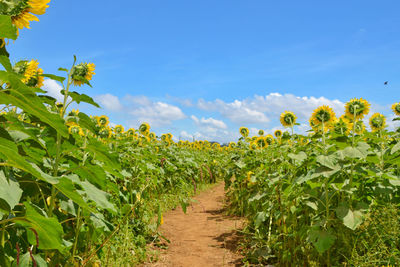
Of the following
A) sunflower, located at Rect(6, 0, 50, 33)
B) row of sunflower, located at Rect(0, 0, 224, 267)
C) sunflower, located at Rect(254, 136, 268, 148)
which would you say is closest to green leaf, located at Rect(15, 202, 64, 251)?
row of sunflower, located at Rect(0, 0, 224, 267)

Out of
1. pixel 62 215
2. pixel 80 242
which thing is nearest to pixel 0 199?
pixel 62 215

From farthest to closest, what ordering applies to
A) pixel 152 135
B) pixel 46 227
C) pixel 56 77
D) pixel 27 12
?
1. pixel 152 135
2. pixel 56 77
3. pixel 27 12
4. pixel 46 227

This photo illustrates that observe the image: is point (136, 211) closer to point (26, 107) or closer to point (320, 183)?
point (320, 183)

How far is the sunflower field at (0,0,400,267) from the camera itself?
3.67 feet

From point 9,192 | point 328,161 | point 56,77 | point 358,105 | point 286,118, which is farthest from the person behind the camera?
point 286,118

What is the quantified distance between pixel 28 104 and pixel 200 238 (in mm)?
4271

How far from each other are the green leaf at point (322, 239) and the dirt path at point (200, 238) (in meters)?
1.24

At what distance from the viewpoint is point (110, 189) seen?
267cm

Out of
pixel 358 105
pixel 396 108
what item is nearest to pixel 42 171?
pixel 358 105

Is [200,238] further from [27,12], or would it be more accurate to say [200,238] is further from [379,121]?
[27,12]

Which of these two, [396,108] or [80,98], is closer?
[80,98]

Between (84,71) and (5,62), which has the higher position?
(84,71)

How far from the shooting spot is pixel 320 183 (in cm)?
271

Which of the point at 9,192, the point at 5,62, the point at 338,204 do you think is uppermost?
the point at 5,62
